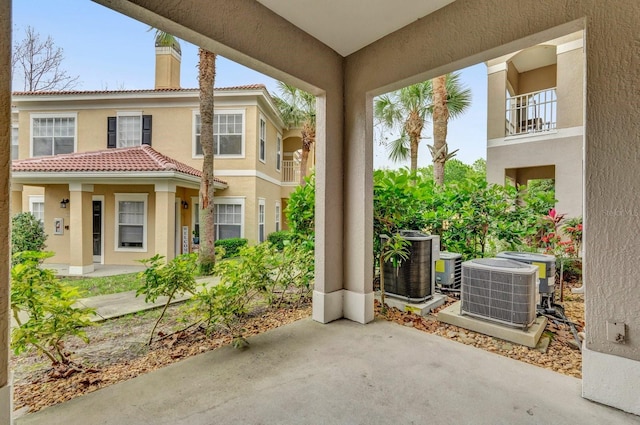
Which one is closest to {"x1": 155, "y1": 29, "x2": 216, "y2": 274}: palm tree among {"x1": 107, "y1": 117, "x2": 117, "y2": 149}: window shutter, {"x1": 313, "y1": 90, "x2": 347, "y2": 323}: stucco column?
{"x1": 313, "y1": 90, "x2": 347, "y2": 323}: stucco column

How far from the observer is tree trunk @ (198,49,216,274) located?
6.97 m

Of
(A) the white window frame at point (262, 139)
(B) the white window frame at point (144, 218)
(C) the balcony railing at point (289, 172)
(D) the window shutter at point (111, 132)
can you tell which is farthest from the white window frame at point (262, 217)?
(D) the window shutter at point (111, 132)

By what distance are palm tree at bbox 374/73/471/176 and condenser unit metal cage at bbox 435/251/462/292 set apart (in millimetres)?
5784

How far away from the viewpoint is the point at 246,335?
340 centimetres

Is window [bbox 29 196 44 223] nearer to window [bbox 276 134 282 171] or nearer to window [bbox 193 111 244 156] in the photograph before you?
window [bbox 193 111 244 156]

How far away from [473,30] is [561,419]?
3181mm

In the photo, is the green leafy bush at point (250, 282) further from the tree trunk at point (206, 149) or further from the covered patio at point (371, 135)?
the tree trunk at point (206, 149)

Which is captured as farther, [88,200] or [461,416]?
[88,200]

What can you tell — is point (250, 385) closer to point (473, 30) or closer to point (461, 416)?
point (461, 416)

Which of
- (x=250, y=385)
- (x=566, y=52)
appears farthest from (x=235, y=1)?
(x=566, y=52)

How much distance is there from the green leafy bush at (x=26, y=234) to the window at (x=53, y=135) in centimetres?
356

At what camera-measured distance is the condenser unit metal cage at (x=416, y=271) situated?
13.7ft

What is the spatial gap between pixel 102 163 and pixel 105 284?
3632 millimetres

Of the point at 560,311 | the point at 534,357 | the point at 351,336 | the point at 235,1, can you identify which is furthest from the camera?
the point at 560,311
